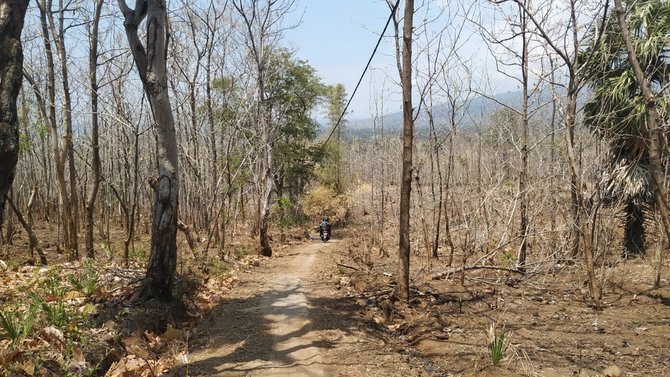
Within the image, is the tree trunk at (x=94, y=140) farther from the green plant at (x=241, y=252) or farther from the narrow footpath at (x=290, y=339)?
the green plant at (x=241, y=252)

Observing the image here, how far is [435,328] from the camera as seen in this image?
674cm

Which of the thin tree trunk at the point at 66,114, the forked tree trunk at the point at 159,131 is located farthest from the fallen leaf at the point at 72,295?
the thin tree trunk at the point at 66,114

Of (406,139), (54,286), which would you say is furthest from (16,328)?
(406,139)

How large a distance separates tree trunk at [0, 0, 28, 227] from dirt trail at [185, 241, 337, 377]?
277cm

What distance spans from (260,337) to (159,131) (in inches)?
138

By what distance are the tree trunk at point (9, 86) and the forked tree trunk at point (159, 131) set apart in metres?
2.65

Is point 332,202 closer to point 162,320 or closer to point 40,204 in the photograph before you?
point 40,204

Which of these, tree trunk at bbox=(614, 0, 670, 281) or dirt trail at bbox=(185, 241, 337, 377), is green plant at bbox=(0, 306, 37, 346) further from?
tree trunk at bbox=(614, 0, 670, 281)

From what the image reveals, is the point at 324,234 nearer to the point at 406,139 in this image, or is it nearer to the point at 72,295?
the point at 406,139

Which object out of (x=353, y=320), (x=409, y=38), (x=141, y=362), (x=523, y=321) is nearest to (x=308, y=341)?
(x=353, y=320)

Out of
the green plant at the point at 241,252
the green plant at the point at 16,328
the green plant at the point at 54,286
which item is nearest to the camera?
the green plant at the point at 16,328

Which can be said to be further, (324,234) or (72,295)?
(324,234)

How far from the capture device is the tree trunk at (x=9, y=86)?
3781 mm

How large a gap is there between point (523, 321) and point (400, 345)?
2390 millimetres
